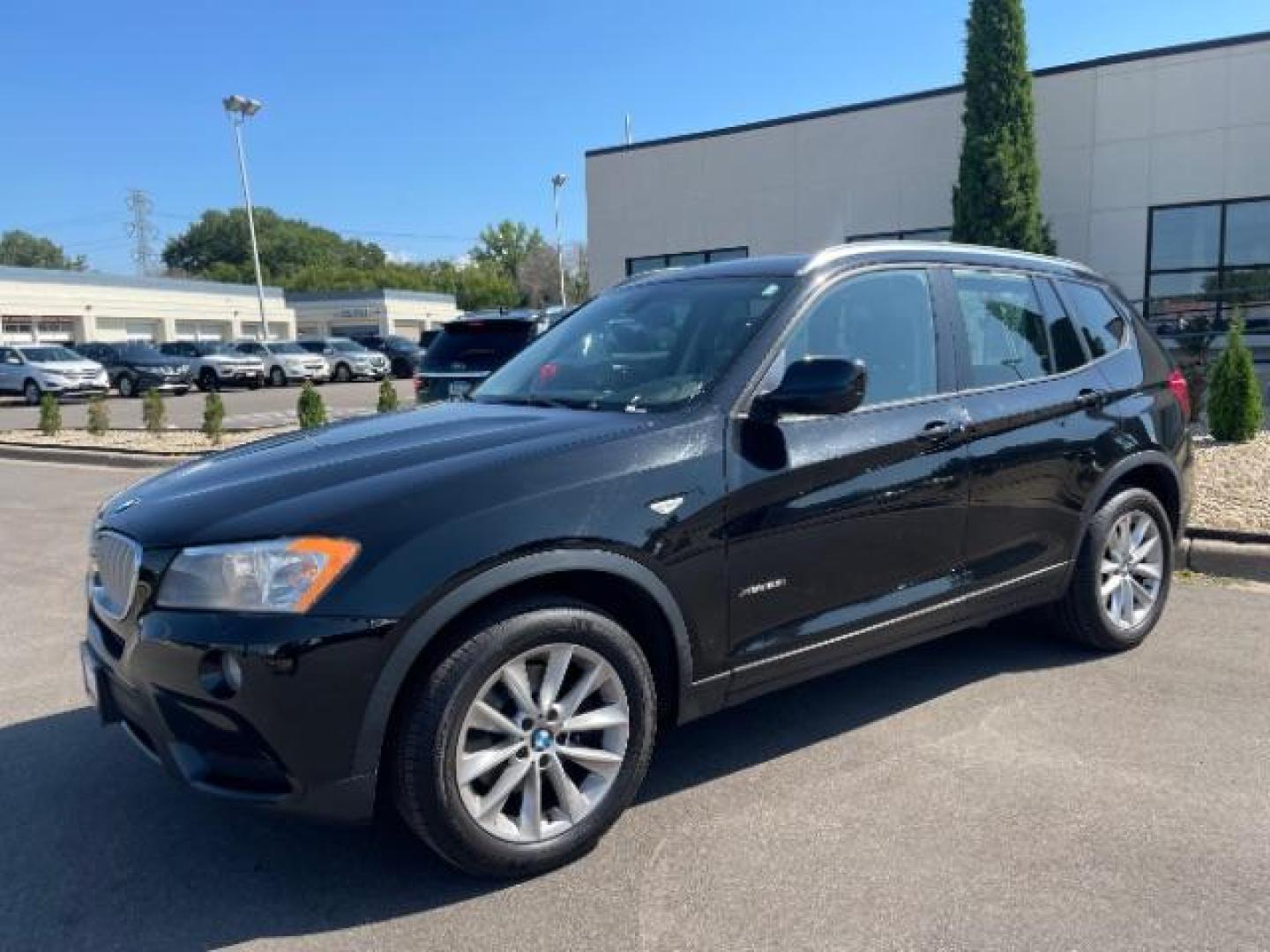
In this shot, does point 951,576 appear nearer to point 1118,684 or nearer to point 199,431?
point 1118,684

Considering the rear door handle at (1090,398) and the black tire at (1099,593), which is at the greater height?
the rear door handle at (1090,398)

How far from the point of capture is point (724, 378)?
326 cm

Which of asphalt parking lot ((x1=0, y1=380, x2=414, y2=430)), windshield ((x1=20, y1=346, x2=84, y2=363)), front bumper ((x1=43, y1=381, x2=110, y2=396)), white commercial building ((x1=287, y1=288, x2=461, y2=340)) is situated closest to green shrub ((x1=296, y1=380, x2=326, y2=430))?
asphalt parking lot ((x1=0, y1=380, x2=414, y2=430))

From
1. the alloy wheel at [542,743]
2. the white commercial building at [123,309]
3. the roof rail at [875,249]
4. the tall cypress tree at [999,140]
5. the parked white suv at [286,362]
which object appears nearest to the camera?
the alloy wheel at [542,743]

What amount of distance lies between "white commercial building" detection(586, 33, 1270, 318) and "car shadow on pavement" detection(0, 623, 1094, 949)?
1461 cm

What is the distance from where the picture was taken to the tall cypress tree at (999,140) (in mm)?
15977

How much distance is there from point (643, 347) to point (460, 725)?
167 cm

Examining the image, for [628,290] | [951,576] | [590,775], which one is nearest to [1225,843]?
[951,576]

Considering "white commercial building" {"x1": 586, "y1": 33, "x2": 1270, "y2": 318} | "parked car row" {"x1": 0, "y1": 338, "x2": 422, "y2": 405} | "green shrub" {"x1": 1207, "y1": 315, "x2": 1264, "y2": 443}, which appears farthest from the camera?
"parked car row" {"x1": 0, "y1": 338, "x2": 422, "y2": 405}

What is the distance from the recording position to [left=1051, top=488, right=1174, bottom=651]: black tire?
433 cm

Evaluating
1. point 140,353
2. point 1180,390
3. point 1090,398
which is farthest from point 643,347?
point 140,353

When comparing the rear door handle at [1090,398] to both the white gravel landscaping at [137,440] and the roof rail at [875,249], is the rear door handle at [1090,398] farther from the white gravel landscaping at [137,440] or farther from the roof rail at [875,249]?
the white gravel landscaping at [137,440]

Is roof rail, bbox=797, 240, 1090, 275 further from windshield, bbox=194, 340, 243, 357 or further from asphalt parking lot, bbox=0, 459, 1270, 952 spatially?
windshield, bbox=194, 340, 243, 357

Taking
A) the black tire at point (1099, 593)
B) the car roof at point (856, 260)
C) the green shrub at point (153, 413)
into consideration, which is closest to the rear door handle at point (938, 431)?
the car roof at point (856, 260)
